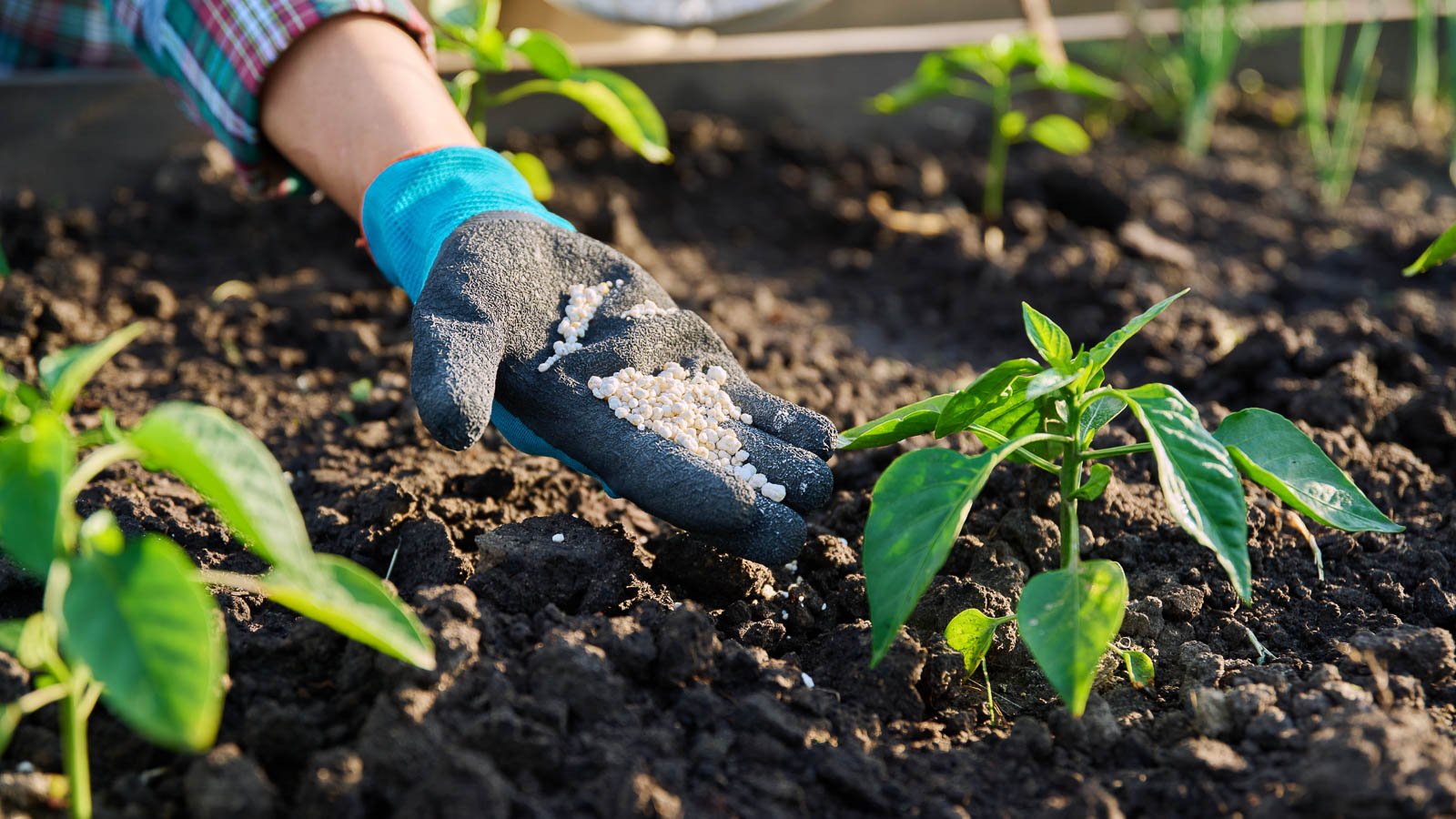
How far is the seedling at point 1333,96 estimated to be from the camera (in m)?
3.02

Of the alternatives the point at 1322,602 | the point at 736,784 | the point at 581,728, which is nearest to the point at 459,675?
the point at 581,728

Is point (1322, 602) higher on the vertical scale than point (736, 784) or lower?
higher

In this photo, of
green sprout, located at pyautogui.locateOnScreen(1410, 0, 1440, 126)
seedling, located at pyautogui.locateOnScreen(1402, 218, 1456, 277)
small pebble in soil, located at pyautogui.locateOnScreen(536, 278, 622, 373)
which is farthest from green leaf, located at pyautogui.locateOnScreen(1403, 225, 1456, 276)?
green sprout, located at pyautogui.locateOnScreen(1410, 0, 1440, 126)

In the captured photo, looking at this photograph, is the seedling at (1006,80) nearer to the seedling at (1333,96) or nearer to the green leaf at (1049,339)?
the seedling at (1333,96)

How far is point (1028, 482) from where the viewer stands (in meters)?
1.59

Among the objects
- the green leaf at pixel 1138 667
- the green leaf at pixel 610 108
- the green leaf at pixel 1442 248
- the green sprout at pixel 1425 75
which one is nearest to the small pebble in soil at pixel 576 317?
the green leaf at pixel 610 108

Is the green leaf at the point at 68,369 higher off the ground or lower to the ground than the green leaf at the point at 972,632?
higher

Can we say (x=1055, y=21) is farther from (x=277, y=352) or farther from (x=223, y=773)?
(x=223, y=773)

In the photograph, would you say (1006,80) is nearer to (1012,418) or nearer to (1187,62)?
(1187,62)

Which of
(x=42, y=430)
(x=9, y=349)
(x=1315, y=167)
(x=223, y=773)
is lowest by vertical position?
(x=9, y=349)

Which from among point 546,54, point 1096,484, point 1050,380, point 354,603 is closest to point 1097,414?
Result: point 1096,484

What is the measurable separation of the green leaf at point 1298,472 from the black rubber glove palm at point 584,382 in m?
0.48

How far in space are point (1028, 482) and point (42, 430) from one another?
1.17 metres

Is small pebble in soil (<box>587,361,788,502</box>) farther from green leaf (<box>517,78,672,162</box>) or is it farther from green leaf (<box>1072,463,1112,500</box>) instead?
green leaf (<box>517,78,672,162</box>)
